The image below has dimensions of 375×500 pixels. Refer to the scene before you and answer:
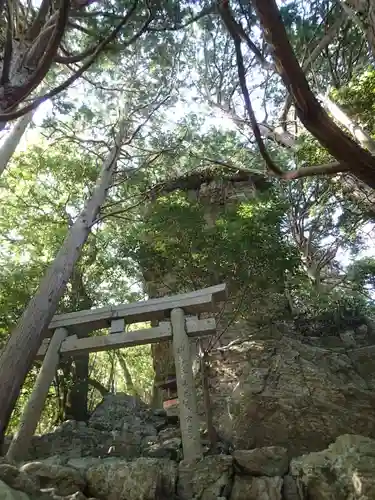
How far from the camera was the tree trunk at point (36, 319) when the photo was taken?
14.2ft

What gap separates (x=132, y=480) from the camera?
404 cm

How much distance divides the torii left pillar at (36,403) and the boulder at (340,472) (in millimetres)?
3299

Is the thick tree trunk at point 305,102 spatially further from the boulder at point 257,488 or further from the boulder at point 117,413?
the boulder at point 117,413

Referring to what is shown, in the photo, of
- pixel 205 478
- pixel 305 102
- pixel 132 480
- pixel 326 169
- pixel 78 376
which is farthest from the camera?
pixel 78 376

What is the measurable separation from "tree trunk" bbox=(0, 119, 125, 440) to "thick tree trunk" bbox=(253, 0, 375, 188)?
3.89 meters

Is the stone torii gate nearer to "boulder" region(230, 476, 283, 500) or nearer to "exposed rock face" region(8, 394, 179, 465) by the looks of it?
"exposed rock face" region(8, 394, 179, 465)

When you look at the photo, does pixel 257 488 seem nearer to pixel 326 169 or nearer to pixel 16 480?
pixel 16 480

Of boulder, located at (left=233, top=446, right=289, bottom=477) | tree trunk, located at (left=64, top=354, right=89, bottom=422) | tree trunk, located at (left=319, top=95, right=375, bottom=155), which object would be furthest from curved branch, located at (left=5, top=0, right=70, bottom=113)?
tree trunk, located at (left=64, top=354, right=89, bottom=422)

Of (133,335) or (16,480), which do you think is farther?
(133,335)

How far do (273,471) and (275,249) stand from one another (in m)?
3.12

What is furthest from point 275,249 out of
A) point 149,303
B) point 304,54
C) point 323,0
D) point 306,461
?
point 323,0

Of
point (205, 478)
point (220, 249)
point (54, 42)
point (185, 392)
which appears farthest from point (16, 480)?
point (220, 249)

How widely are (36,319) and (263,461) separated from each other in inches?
122

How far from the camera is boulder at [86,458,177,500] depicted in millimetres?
3935
